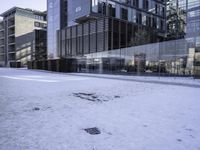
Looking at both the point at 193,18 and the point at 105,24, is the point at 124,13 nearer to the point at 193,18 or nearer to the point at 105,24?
the point at 105,24

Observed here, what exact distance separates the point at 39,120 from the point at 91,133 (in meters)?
1.83

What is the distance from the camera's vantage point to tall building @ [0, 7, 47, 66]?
89.8 m

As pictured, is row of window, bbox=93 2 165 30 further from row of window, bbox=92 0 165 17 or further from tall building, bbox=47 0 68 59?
tall building, bbox=47 0 68 59

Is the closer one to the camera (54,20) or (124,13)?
(124,13)

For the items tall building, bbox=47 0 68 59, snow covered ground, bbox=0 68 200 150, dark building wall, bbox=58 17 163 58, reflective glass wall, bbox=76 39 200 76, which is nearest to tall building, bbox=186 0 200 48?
dark building wall, bbox=58 17 163 58

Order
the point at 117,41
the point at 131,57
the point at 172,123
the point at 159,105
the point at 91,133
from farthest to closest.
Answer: the point at 117,41, the point at 131,57, the point at 159,105, the point at 172,123, the point at 91,133

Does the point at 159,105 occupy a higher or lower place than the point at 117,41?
→ lower

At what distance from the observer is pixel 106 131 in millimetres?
5410

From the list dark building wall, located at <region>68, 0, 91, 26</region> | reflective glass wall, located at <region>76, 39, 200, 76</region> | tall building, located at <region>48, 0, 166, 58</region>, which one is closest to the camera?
reflective glass wall, located at <region>76, 39, 200, 76</region>

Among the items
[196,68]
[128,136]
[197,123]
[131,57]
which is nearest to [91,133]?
[128,136]

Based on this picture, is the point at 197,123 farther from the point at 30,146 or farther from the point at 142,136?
the point at 30,146

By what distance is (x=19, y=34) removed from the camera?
300 feet

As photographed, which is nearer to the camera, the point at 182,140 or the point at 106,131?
the point at 182,140

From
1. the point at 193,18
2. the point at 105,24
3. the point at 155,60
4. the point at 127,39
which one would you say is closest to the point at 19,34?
the point at 105,24
